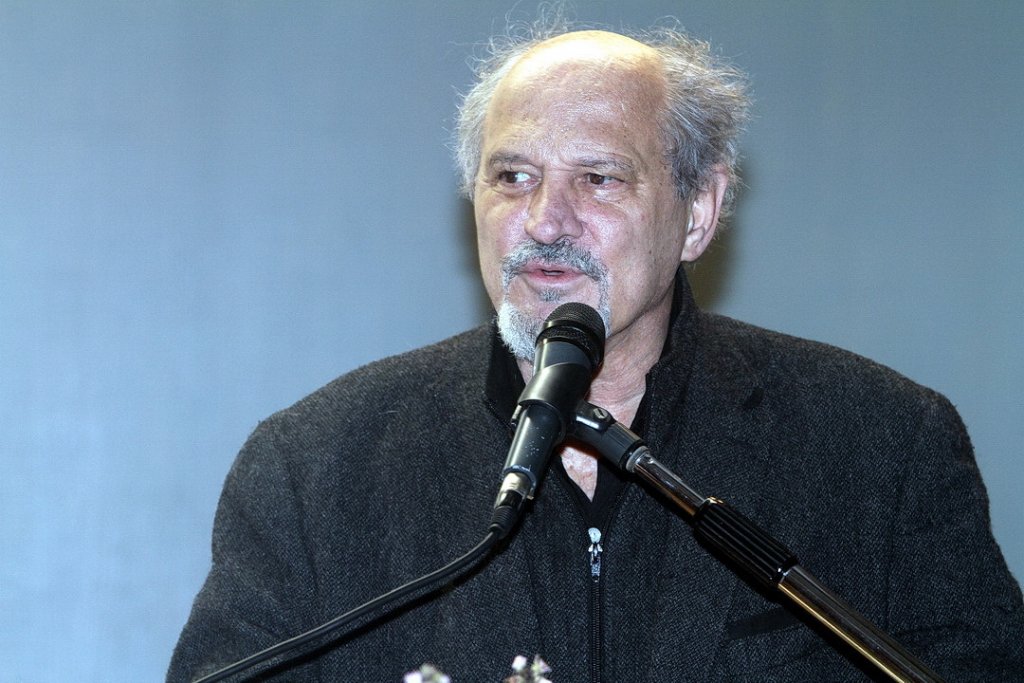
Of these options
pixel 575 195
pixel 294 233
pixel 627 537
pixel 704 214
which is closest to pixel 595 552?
pixel 627 537

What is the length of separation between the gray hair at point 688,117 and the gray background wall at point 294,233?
59 cm

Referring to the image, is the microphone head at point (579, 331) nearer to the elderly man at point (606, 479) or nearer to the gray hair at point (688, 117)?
the elderly man at point (606, 479)

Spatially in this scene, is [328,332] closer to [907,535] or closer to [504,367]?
[504,367]

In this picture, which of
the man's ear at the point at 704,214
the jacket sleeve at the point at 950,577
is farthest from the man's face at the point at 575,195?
the jacket sleeve at the point at 950,577

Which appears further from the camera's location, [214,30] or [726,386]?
[214,30]

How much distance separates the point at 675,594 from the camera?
2.12 metres

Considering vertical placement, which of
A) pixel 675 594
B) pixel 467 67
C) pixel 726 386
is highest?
pixel 467 67

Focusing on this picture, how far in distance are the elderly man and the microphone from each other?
0.49 metres

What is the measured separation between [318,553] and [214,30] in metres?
1.31

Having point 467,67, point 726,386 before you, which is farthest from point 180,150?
point 726,386

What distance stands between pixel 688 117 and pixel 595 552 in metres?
0.81

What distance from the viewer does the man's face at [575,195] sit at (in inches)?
85.0

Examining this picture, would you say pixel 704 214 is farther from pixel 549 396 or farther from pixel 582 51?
pixel 549 396

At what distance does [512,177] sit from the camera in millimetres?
2268
